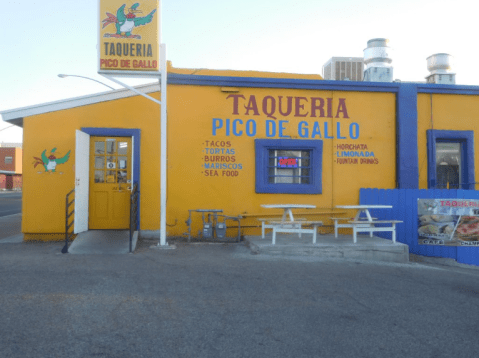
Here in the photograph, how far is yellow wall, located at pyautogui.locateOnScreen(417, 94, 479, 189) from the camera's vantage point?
36.8 feet

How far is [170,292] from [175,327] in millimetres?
1319

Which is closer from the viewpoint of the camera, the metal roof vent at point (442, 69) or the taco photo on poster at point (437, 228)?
the taco photo on poster at point (437, 228)

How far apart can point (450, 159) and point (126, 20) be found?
9014 millimetres

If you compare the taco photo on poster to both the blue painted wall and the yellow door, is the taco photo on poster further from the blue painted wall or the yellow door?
the yellow door

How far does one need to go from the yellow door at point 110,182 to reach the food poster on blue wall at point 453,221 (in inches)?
273

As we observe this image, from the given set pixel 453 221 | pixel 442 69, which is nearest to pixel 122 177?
pixel 453 221

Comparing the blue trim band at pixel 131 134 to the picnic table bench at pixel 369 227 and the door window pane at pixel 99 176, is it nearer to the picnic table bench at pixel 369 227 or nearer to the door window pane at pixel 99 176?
the door window pane at pixel 99 176

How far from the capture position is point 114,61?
354 inches

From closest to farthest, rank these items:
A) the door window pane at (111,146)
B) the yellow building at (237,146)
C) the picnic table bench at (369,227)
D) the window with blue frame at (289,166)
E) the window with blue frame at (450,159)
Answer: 1. the picnic table bench at (369,227)
2. the yellow building at (237,146)
3. the door window pane at (111,146)
4. the window with blue frame at (289,166)
5. the window with blue frame at (450,159)

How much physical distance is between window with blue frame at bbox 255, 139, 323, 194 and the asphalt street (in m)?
3.07

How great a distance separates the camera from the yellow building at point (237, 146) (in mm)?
10156

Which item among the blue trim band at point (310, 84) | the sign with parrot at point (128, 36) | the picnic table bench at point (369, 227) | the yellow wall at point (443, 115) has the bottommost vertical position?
the picnic table bench at point (369, 227)

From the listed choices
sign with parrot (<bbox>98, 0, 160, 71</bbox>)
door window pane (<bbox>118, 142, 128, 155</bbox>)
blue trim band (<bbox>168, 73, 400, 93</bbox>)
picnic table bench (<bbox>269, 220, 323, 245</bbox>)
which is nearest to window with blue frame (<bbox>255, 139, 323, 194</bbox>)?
picnic table bench (<bbox>269, 220, 323, 245</bbox>)

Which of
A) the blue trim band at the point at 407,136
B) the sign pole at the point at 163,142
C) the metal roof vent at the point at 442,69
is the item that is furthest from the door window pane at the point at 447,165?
the sign pole at the point at 163,142
